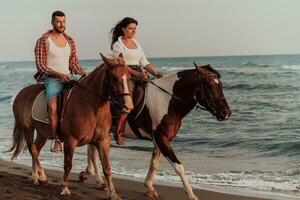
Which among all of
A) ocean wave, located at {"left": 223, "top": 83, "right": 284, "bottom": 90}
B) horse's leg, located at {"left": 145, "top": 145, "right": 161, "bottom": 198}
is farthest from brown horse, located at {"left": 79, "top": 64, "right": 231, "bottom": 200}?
ocean wave, located at {"left": 223, "top": 83, "right": 284, "bottom": 90}

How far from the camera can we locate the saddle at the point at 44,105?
644cm

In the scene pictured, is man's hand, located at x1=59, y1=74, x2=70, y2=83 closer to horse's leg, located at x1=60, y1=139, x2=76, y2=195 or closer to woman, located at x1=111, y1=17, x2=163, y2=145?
horse's leg, located at x1=60, y1=139, x2=76, y2=195

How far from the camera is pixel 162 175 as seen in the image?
31.0 feet

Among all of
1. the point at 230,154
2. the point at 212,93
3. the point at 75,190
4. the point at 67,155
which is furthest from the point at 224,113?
the point at 230,154

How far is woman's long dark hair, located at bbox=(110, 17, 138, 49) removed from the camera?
7.31 metres

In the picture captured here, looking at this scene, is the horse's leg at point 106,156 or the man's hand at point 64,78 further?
the man's hand at point 64,78

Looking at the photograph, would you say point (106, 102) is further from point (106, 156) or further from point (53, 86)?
point (53, 86)

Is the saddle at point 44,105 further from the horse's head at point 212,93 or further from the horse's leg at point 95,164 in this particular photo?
the horse's head at point 212,93

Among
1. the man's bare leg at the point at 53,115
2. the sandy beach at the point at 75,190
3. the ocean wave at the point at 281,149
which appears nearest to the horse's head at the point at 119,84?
the man's bare leg at the point at 53,115

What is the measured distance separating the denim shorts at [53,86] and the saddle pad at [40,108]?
0.27m

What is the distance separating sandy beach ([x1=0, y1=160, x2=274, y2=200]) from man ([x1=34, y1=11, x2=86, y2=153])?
65cm

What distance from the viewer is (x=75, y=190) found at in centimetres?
719

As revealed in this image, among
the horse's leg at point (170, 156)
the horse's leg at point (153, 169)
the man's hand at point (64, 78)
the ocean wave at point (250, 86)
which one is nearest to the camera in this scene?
the horse's leg at point (170, 156)

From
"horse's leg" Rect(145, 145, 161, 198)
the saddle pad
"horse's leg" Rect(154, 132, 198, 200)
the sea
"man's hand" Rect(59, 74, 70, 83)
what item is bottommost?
the sea
